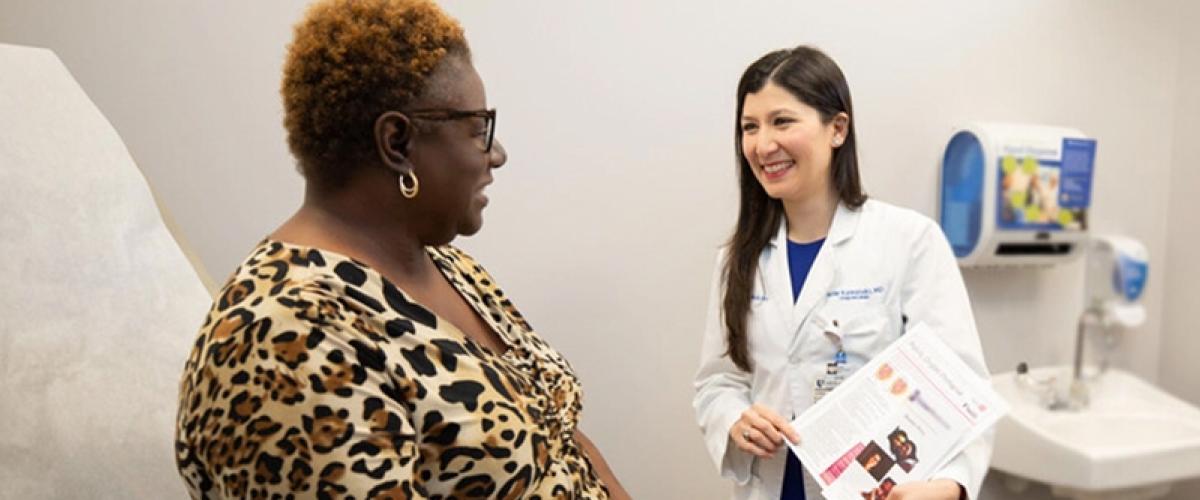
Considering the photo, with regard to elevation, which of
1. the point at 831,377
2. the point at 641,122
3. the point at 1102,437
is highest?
the point at 641,122

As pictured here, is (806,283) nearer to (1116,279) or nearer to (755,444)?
(755,444)

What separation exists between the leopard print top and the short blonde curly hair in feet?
0.35

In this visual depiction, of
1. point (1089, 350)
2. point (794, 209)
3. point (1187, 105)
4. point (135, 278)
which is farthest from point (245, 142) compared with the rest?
point (1187, 105)

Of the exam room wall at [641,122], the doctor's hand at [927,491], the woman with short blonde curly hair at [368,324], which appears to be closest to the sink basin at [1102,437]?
the exam room wall at [641,122]

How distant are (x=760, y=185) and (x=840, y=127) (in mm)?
179

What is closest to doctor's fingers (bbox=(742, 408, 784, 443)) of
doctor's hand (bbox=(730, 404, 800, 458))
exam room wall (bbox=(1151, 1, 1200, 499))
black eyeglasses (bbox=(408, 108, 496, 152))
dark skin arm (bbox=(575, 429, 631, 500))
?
doctor's hand (bbox=(730, 404, 800, 458))

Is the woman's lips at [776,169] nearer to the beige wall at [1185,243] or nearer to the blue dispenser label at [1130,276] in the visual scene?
the blue dispenser label at [1130,276]

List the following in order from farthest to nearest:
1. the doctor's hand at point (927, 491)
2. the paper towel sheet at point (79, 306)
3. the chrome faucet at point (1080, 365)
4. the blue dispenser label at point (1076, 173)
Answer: the chrome faucet at point (1080, 365) → the blue dispenser label at point (1076, 173) → the doctor's hand at point (927, 491) → the paper towel sheet at point (79, 306)

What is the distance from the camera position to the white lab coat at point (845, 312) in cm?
158

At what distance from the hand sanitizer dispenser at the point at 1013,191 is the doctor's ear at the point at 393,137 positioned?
6.57ft

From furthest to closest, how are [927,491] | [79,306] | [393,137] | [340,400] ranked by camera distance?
[927,491]
[79,306]
[393,137]
[340,400]

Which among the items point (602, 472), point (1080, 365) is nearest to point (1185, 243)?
point (1080, 365)

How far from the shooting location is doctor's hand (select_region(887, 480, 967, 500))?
1.43 m

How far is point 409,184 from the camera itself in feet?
2.97
